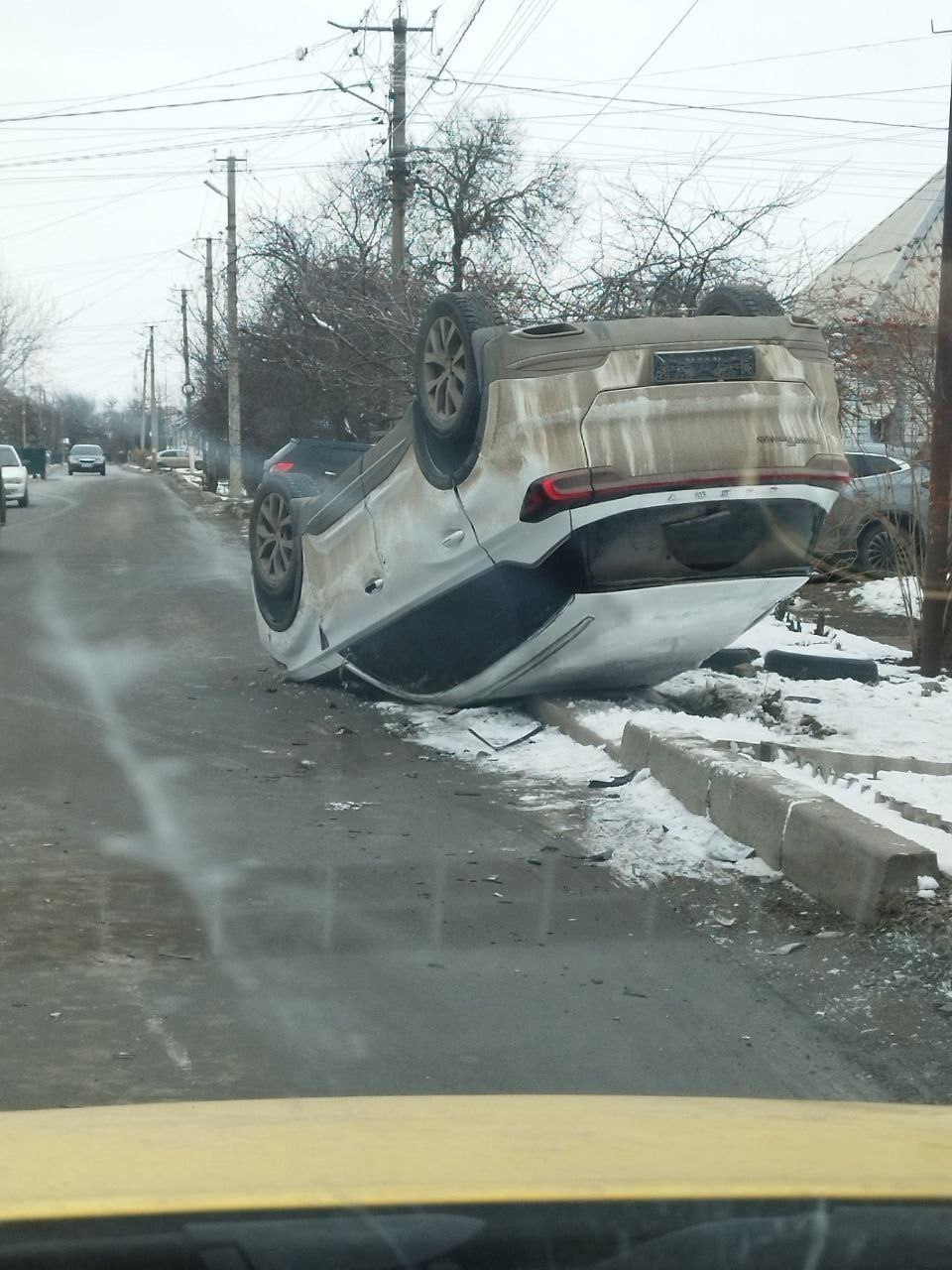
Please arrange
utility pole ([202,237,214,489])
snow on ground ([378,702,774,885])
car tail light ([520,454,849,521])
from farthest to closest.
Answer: utility pole ([202,237,214,489])
car tail light ([520,454,849,521])
snow on ground ([378,702,774,885])

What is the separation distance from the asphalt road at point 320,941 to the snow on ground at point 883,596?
27.2ft

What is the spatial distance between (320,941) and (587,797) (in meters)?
2.53

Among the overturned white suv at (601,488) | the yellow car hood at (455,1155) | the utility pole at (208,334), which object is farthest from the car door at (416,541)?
the utility pole at (208,334)

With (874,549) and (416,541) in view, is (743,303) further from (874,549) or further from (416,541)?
(874,549)

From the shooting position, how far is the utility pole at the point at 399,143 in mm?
24500

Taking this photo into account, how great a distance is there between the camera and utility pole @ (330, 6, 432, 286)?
80.4ft

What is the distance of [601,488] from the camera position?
7840mm

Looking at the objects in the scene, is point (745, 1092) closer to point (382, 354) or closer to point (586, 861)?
point (586, 861)

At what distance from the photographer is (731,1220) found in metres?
1.50

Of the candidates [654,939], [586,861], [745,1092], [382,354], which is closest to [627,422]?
[586,861]

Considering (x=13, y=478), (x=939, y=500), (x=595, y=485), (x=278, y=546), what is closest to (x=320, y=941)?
(x=595, y=485)

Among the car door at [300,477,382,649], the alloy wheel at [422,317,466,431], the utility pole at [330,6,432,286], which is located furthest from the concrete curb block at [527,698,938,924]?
the utility pole at [330,6,432,286]

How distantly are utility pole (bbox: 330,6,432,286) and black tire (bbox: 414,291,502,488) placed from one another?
15.3m

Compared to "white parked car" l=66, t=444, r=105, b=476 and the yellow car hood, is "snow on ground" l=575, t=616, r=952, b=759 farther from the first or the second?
"white parked car" l=66, t=444, r=105, b=476
